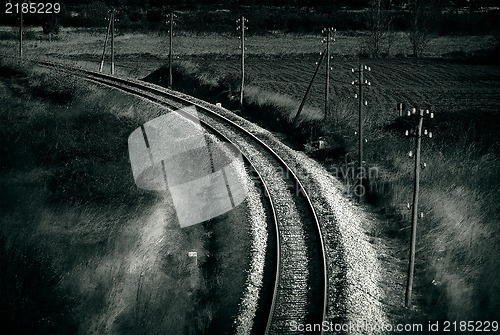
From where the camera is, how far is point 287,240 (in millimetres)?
18906

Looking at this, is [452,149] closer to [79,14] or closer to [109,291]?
[109,291]

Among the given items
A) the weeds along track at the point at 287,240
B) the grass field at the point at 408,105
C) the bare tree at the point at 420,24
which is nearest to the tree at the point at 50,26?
the grass field at the point at 408,105

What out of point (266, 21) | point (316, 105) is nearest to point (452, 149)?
point (316, 105)

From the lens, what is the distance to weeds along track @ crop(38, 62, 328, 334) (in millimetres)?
14844

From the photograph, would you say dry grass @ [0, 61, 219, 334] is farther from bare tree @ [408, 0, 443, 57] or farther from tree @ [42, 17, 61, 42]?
tree @ [42, 17, 61, 42]

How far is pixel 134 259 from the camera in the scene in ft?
59.1

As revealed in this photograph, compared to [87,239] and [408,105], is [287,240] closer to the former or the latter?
[87,239]

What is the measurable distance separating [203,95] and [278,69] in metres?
13.5

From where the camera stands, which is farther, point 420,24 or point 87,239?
point 420,24

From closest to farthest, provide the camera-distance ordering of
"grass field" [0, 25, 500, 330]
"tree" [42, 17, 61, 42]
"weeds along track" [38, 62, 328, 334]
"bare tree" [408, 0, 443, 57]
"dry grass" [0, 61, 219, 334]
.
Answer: "weeds along track" [38, 62, 328, 334] < "dry grass" [0, 61, 219, 334] < "grass field" [0, 25, 500, 330] < "bare tree" [408, 0, 443, 57] < "tree" [42, 17, 61, 42]

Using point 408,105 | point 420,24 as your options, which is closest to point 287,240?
point 408,105

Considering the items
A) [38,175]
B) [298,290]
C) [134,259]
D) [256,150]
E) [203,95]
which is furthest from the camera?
[203,95]

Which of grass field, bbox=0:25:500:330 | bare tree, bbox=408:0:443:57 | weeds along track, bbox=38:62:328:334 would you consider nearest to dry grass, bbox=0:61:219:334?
weeds along track, bbox=38:62:328:334

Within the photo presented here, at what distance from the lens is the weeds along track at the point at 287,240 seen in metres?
14.8
